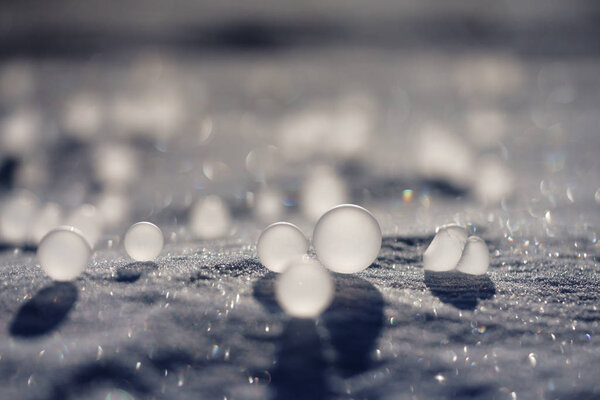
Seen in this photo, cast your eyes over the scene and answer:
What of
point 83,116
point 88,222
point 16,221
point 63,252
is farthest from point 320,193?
point 83,116

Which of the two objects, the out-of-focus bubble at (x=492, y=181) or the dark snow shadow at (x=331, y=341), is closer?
the dark snow shadow at (x=331, y=341)

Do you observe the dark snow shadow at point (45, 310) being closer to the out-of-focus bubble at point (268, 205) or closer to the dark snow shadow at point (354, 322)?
the dark snow shadow at point (354, 322)

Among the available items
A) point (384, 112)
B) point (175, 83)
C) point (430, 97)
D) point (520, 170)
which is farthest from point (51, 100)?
point (520, 170)

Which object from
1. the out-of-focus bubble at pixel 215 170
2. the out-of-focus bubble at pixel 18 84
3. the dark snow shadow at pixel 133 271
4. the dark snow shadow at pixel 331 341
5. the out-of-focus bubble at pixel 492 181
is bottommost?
the dark snow shadow at pixel 331 341

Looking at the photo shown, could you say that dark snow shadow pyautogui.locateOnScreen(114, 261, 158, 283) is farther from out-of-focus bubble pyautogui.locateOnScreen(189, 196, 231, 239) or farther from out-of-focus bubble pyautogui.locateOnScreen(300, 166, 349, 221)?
out-of-focus bubble pyautogui.locateOnScreen(300, 166, 349, 221)

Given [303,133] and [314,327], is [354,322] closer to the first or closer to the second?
[314,327]

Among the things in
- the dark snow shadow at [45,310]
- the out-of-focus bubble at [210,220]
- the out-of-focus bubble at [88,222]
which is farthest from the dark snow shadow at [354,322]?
the out-of-focus bubble at [88,222]

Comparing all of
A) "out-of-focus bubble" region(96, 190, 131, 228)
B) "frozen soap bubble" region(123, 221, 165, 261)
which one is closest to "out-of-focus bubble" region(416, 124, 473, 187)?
"out-of-focus bubble" region(96, 190, 131, 228)
